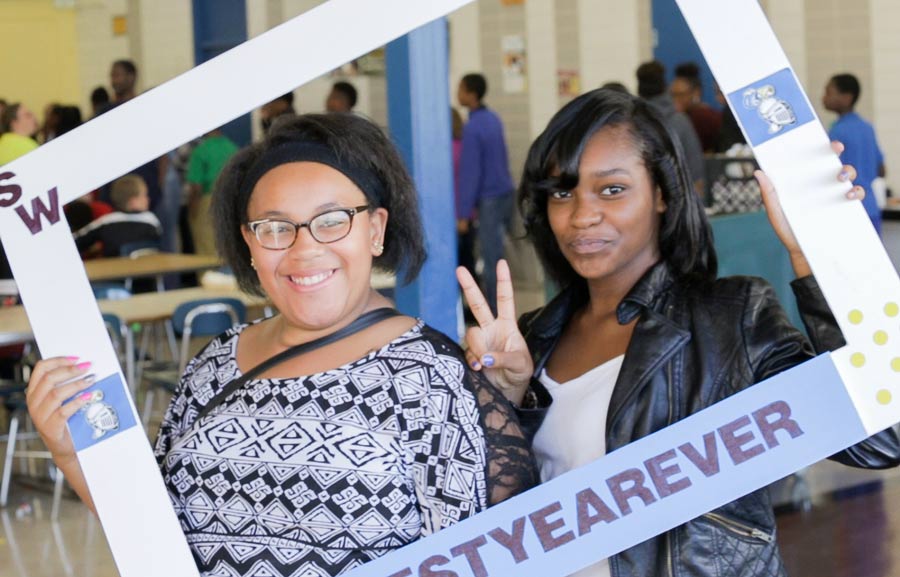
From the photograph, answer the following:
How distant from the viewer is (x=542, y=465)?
2086mm

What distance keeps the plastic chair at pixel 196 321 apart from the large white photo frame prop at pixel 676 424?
13.6 feet

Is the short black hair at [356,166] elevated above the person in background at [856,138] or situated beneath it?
situated beneath

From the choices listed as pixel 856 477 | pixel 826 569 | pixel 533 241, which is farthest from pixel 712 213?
pixel 533 241

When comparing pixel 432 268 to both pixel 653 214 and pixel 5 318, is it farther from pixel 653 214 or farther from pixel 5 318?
pixel 5 318

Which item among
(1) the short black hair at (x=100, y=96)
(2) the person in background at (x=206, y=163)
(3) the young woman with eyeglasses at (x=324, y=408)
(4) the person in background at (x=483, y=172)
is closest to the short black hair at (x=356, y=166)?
(3) the young woman with eyeglasses at (x=324, y=408)

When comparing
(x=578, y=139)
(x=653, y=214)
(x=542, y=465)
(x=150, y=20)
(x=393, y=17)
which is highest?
(x=150, y=20)

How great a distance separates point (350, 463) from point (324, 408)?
0.10 metres

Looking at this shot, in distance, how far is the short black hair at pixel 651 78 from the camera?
7.98 meters

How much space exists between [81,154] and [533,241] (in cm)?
77

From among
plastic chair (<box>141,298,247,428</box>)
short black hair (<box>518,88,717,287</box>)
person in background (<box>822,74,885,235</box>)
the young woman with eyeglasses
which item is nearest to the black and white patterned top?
the young woman with eyeglasses

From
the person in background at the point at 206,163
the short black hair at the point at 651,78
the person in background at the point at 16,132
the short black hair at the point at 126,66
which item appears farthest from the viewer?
the short black hair at the point at 126,66

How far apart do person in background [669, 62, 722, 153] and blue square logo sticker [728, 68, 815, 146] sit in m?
7.26

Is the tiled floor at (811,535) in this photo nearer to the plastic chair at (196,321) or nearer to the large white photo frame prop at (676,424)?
the plastic chair at (196,321)

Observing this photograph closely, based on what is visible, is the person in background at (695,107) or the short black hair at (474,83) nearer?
the short black hair at (474,83)
